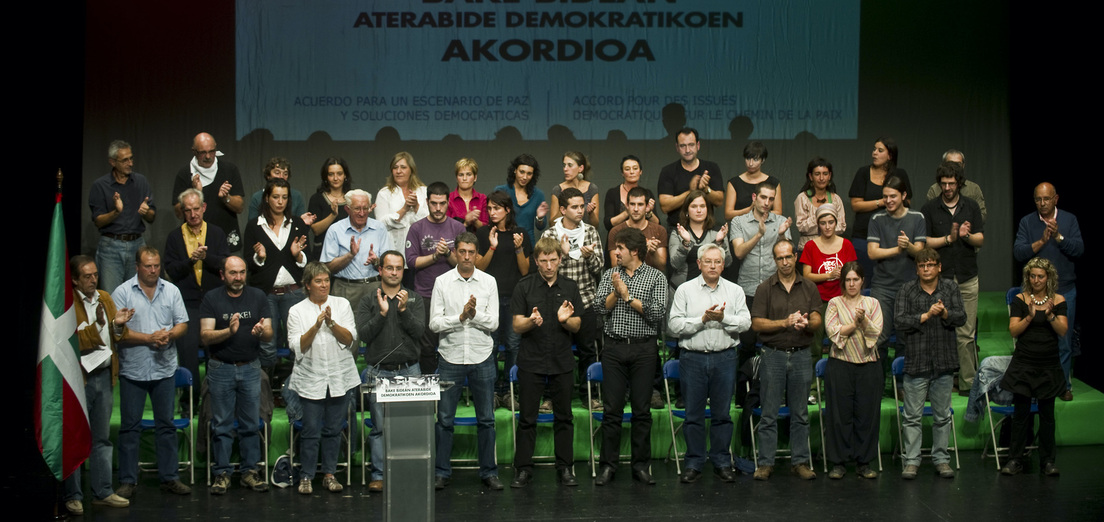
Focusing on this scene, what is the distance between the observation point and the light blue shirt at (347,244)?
727 centimetres

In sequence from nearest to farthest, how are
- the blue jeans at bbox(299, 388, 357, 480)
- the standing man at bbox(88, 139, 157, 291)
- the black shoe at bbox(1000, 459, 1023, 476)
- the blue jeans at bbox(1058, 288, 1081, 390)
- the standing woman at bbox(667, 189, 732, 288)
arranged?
the blue jeans at bbox(299, 388, 357, 480), the black shoe at bbox(1000, 459, 1023, 476), the standing woman at bbox(667, 189, 732, 288), the standing man at bbox(88, 139, 157, 291), the blue jeans at bbox(1058, 288, 1081, 390)

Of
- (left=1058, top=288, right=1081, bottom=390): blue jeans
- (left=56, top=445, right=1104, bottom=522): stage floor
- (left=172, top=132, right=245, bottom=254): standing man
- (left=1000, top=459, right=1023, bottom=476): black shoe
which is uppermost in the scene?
(left=172, top=132, right=245, bottom=254): standing man

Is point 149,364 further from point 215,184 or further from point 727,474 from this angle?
point 727,474

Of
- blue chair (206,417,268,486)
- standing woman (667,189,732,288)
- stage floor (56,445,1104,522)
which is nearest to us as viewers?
stage floor (56,445,1104,522)

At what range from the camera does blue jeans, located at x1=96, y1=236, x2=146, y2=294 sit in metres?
7.54

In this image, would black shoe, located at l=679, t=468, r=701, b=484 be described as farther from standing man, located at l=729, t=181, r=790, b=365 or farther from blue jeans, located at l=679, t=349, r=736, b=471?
standing man, located at l=729, t=181, r=790, b=365

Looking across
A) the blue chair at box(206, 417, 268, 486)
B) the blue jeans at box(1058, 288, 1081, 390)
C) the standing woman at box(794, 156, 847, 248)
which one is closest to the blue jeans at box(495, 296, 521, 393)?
the blue chair at box(206, 417, 268, 486)

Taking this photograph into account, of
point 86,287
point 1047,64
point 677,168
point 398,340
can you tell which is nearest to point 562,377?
point 398,340

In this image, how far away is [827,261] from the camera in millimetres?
7266

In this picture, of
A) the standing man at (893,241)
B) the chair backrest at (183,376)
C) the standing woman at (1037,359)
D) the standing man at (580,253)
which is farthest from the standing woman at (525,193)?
the standing woman at (1037,359)

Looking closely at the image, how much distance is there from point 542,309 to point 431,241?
3.35ft

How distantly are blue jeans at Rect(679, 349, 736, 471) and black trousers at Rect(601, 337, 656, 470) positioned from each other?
244 millimetres

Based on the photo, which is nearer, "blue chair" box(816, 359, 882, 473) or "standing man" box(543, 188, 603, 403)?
"blue chair" box(816, 359, 882, 473)

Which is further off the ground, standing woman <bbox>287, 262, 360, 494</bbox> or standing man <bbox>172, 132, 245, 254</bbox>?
standing man <bbox>172, 132, 245, 254</bbox>
